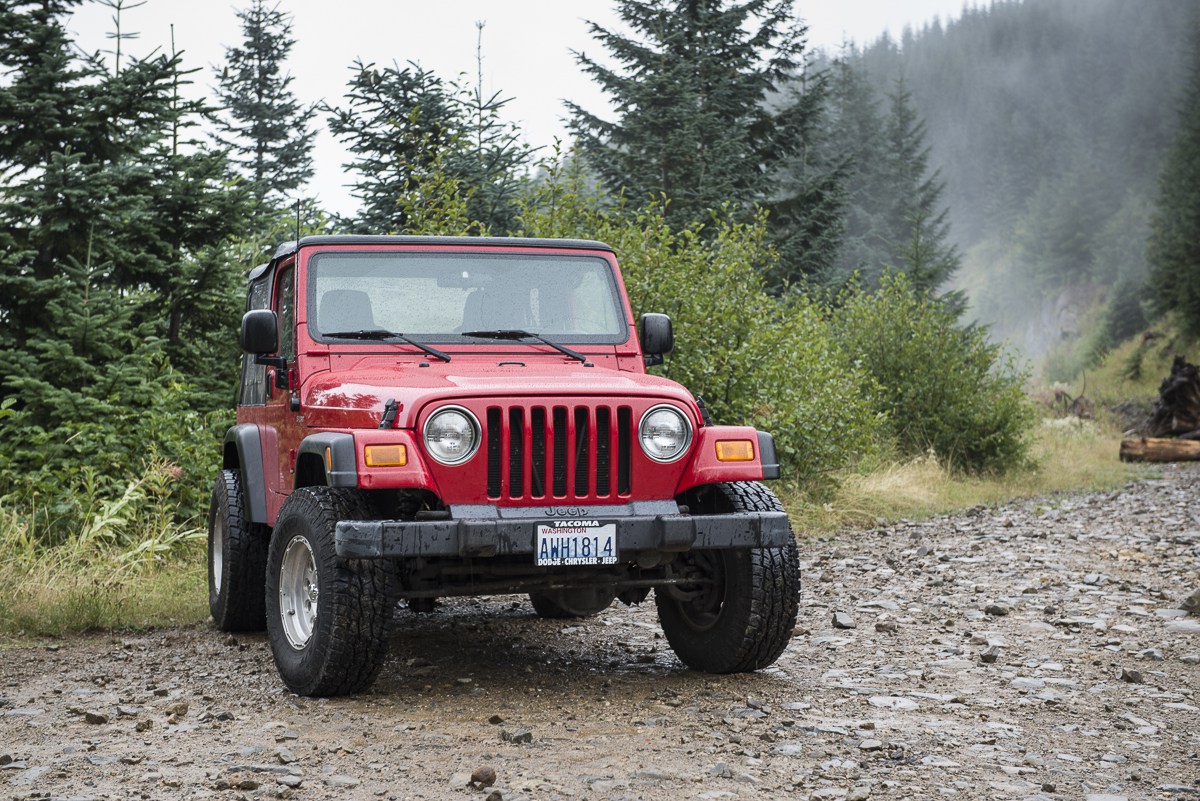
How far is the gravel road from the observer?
4102mm

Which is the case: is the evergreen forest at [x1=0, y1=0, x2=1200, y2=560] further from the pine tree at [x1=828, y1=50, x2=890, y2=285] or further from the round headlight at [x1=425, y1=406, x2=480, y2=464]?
the pine tree at [x1=828, y1=50, x2=890, y2=285]

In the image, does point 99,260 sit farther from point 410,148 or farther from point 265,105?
point 265,105

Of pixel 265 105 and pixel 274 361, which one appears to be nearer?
pixel 274 361

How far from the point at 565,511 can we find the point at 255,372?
115 inches

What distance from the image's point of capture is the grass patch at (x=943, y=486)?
12844 millimetres

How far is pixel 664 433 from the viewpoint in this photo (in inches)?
213

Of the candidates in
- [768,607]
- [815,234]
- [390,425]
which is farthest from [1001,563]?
[815,234]

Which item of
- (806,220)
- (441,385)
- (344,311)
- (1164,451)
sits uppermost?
(806,220)

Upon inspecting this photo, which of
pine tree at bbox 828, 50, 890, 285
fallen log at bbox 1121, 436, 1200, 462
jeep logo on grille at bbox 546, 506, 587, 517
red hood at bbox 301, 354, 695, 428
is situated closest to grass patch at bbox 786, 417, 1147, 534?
fallen log at bbox 1121, 436, 1200, 462

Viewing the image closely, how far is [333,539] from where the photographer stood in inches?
201

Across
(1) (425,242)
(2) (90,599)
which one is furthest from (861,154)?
(1) (425,242)

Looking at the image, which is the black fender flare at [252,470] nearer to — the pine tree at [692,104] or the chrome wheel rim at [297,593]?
the chrome wheel rim at [297,593]

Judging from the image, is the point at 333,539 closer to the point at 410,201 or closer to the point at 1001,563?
the point at 1001,563

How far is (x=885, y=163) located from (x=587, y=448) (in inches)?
2261
